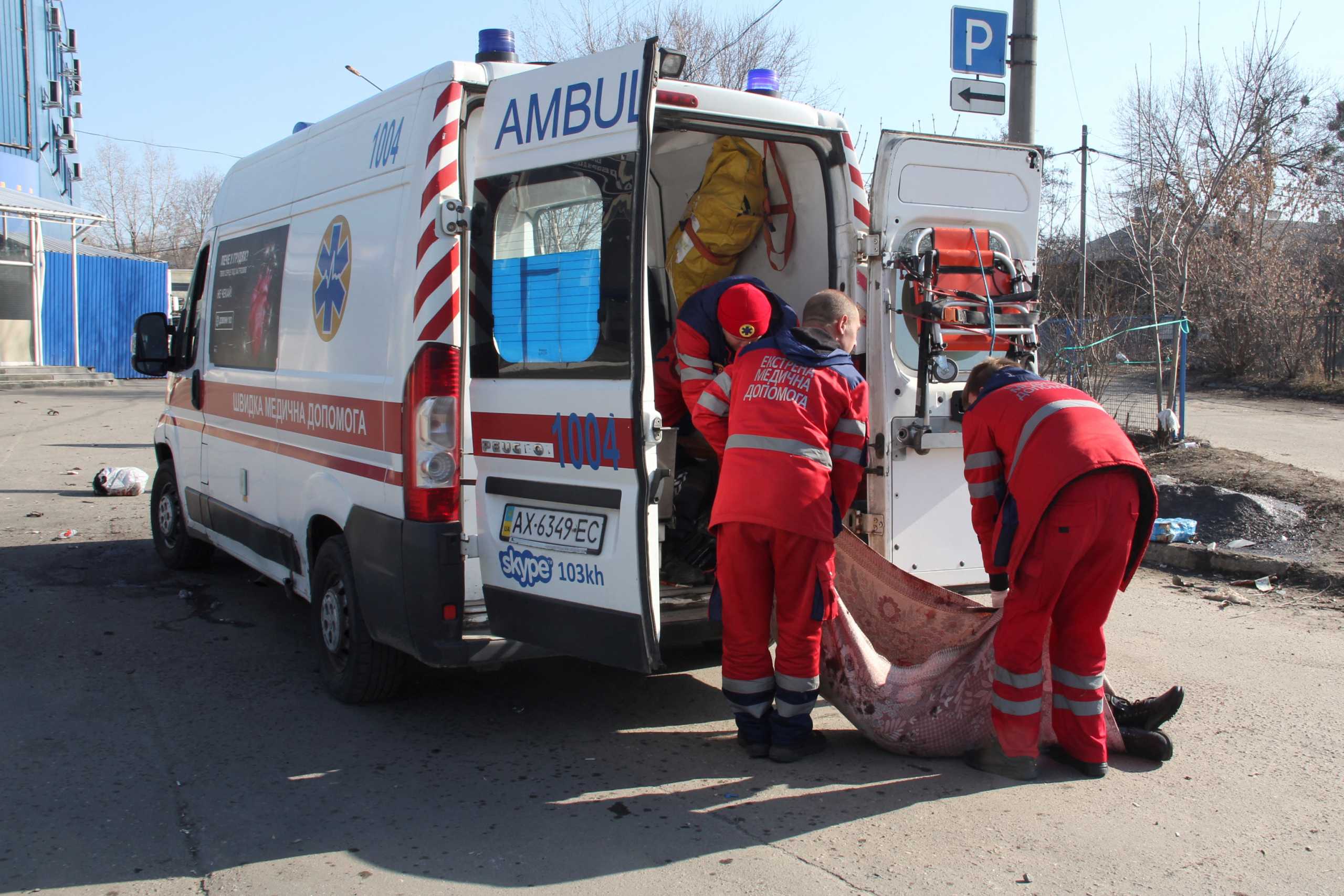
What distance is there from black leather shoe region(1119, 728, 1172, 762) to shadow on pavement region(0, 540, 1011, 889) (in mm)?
602

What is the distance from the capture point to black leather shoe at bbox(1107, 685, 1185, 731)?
13.9ft

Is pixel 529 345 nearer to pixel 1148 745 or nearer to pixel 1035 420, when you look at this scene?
pixel 1035 420

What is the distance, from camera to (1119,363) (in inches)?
433

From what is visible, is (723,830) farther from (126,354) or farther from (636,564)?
(126,354)

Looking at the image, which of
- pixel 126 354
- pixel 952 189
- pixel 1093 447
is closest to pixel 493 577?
pixel 1093 447

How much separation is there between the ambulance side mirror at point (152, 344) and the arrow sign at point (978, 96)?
579 cm

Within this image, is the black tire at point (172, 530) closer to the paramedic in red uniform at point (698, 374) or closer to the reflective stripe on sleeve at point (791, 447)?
the paramedic in red uniform at point (698, 374)

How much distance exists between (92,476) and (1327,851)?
11.5m

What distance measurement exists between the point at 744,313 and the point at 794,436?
0.67 metres

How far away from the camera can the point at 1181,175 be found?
1155cm

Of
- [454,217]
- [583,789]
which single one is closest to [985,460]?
[583,789]

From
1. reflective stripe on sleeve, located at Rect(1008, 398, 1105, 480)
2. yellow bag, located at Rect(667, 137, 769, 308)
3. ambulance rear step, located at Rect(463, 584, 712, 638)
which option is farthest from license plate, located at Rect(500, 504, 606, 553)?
yellow bag, located at Rect(667, 137, 769, 308)

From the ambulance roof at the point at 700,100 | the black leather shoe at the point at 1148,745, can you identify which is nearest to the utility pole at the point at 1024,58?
the ambulance roof at the point at 700,100

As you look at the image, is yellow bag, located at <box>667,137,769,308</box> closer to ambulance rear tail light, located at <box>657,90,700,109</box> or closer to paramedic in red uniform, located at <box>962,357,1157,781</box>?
ambulance rear tail light, located at <box>657,90,700,109</box>
